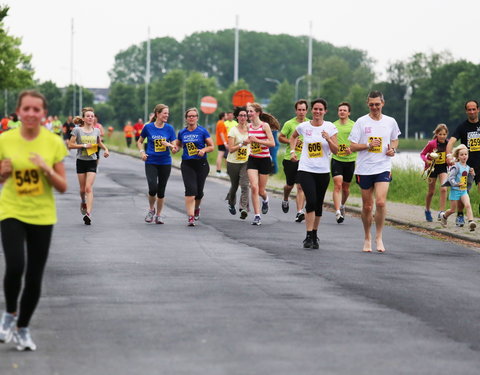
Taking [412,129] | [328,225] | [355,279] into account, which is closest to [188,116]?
[328,225]

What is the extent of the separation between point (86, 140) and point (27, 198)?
9459mm

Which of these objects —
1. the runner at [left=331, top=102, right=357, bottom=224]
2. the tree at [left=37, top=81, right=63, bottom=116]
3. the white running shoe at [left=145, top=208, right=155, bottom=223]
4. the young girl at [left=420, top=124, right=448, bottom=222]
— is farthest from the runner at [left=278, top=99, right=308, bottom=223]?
the tree at [left=37, top=81, right=63, bottom=116]

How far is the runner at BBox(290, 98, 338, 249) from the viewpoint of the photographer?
12664 mm

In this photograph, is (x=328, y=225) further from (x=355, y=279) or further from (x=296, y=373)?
(x=296, y=373)

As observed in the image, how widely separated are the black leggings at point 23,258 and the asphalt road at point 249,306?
0.28 metres

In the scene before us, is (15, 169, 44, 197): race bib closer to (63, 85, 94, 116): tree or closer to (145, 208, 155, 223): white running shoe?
(145, 208, 155, 223): white running shoe

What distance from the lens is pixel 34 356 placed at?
6.23 m

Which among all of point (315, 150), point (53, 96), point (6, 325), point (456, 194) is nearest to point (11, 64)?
point (456, 194)

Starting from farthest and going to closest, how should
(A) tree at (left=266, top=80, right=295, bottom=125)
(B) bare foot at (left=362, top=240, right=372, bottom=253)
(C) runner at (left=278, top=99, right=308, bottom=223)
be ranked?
(A) tree at (left=266, top=80, right=295, bottom=125), (C) runner at (left=278, top=99, right=308, bottom=223), (B) bare foot at (left=362, top=240, right=372, bottom=253)

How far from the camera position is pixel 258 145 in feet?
54.1

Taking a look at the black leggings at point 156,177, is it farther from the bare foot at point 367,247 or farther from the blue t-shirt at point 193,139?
the bare foot at point 367,247

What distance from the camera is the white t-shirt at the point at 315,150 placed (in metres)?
12.8

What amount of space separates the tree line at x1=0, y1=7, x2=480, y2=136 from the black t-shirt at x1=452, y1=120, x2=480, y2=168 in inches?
1680

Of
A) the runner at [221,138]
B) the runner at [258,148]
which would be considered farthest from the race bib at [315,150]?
the runner at [221,138]
